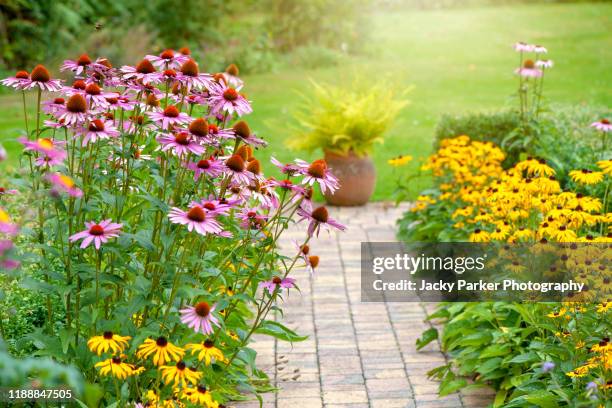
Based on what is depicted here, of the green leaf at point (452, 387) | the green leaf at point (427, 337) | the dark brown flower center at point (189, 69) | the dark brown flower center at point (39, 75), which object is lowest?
the green leaf at point (427, 337)

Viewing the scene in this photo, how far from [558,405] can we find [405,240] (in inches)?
114

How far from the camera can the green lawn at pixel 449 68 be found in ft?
32.1

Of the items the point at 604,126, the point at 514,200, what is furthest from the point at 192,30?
the point at 514,200

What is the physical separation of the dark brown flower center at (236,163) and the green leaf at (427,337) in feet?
6.15

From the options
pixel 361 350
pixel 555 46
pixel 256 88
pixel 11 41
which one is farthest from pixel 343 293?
pixel 555 46

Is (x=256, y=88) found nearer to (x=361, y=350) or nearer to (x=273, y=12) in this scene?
(x=273, y=12)

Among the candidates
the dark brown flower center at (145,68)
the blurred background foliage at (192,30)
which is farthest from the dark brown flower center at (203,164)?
the blurred background foliage at (192,30)

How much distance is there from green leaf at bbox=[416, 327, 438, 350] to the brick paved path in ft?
0.18

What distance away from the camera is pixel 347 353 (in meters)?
4.56

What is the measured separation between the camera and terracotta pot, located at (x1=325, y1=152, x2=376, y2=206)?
7.10 metres

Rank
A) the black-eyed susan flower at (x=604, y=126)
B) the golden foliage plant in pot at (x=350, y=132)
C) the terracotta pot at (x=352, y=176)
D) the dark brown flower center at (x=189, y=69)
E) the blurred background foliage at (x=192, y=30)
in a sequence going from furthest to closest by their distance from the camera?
1. the blurred background foliage at (x=192, y=30)
2. the terracotta pot at (x=352, y=176)
3. the golden foliage plant in pot at (x=350, y=132)
4. the black-eyed susan flower at (x=604, y=126)
5. the dark brown flower center at (x=189, y=69)

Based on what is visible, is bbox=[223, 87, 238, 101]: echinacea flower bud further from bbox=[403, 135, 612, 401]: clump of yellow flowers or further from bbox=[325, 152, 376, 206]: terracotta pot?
bbox=[325, 152, 376, 206]: terracotta pot

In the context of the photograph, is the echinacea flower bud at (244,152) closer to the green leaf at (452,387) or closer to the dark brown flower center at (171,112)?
the dark brown flower center at (171,112)

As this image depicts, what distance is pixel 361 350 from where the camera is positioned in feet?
15.1
